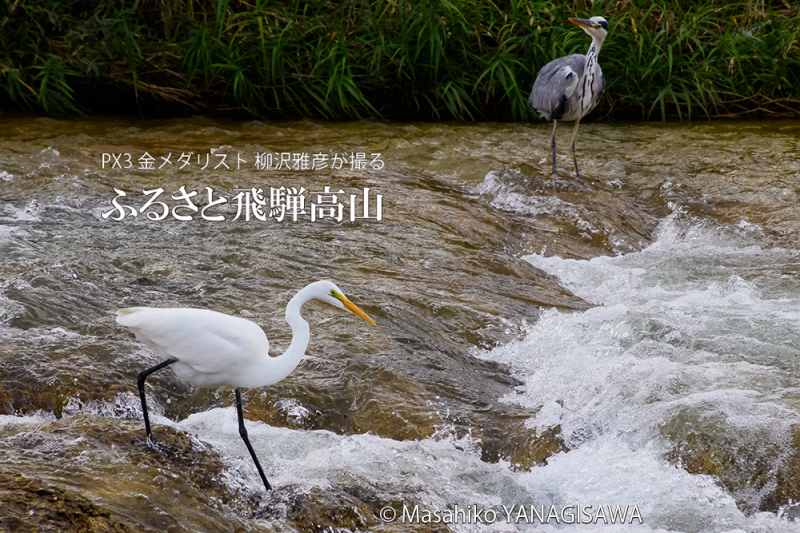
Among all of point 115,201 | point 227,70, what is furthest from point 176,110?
point 115,201

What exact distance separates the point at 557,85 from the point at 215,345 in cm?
458

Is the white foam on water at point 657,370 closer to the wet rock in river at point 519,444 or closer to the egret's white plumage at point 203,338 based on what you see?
the wet rock in river at point 519,444

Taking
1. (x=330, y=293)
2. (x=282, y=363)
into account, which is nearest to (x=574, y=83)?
(x=330, y=293)

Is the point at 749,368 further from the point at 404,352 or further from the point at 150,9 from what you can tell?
the point at 150,9

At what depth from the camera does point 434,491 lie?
3.70 meters

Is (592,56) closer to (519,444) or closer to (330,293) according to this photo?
(519,444)

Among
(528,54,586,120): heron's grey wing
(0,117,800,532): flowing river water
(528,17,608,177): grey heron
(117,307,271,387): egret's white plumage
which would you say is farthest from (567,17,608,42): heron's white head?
(117,307,271,387): egret's white plumage

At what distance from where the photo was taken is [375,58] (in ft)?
30.0

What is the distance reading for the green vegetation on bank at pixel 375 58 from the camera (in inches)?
360

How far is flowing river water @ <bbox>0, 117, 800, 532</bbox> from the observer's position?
3.53 m

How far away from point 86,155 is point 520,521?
4.98 m

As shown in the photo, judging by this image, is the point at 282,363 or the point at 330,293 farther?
the point at 330,293

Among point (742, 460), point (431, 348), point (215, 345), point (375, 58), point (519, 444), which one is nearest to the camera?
point (215, 345)

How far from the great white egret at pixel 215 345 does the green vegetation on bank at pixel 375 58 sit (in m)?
5.58
